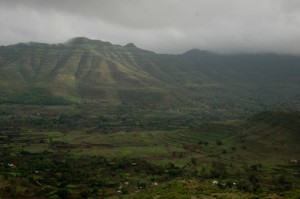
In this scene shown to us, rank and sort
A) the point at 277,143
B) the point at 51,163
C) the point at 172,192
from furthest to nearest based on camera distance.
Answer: the point at 277,143, the point at 51,163, the point at 172,192

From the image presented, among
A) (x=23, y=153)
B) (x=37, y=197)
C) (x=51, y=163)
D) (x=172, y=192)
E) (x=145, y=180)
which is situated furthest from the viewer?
(x=23, y=153)

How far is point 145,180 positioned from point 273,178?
44.5 metres

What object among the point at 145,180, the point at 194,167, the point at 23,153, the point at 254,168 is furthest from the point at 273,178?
the point at 23,153

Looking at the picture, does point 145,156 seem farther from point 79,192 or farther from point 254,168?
point 79,192

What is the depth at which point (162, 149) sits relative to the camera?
19088 centimetres

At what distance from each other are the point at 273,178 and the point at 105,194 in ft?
197

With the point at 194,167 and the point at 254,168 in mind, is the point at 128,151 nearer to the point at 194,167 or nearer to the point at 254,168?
the point at 194,167

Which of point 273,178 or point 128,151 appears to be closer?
point 273,178

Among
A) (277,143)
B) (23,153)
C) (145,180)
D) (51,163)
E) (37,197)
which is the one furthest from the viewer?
(277,143)

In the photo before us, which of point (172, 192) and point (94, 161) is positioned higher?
point (172, 192)

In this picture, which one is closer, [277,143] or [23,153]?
[23,153]

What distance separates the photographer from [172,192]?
7769 cm

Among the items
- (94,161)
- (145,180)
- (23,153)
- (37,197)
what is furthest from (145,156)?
(37,197)

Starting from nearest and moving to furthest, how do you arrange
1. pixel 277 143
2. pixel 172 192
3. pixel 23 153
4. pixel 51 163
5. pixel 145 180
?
1. pixel 172 192
2. pixel 145 180
3. pixel 51 163
4. pixel 23 153
5. pixel 277 143
